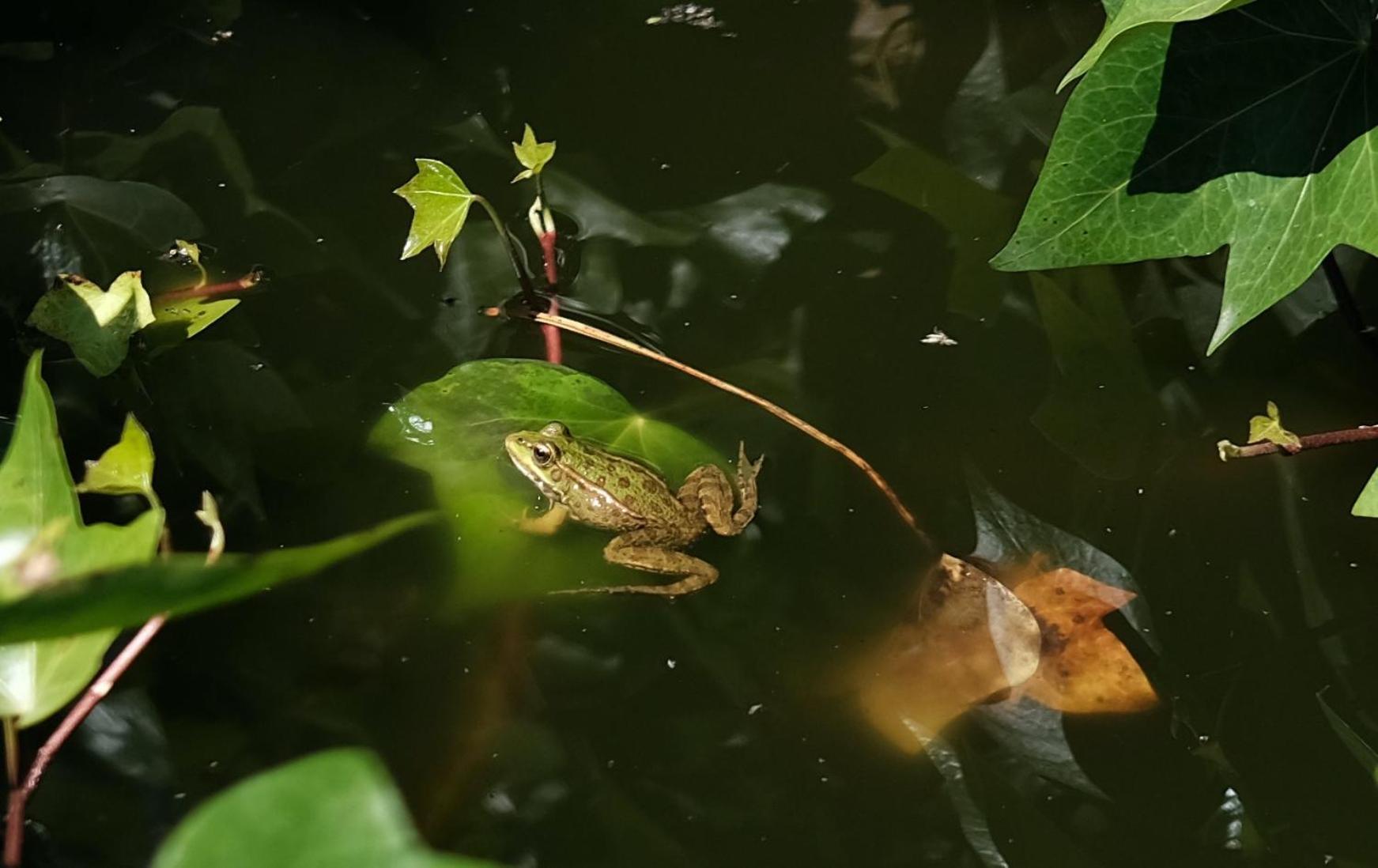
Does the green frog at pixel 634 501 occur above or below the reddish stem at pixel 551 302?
below

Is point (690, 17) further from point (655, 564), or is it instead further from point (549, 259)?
point (655, 564)

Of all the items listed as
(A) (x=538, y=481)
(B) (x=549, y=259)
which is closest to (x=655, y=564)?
(A) (x=538, y=481)

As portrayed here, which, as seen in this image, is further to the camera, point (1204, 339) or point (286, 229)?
point (286, 229)

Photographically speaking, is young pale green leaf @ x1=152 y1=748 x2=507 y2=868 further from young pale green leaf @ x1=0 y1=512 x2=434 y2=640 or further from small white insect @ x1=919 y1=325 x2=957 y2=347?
small white insect @ x1=919 y1=325 x2=957 y2=347

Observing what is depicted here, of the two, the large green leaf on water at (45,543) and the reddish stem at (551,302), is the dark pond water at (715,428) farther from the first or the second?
the large green leaf on water at (45,543)

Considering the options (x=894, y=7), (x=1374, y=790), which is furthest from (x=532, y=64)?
(x=1374, y=790)

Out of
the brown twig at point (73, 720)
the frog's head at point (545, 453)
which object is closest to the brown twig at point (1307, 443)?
the frog's head at point (545, 453)

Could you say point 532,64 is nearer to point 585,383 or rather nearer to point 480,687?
point 585,383
